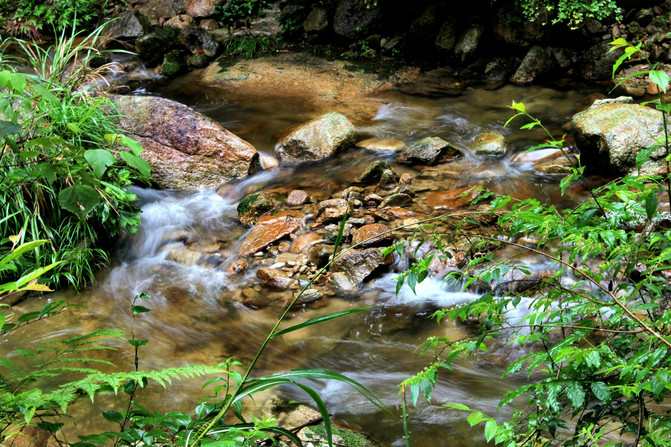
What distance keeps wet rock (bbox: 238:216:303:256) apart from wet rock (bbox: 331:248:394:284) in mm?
845

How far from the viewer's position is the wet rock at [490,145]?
6.73 metres

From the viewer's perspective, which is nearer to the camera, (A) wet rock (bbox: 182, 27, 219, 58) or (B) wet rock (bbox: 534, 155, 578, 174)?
(B) wet rock (bbox: 534, 155, 578, 174)

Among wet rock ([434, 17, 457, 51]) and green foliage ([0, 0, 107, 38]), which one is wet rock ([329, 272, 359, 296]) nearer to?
wet rock ([434, 17, 457, 51])

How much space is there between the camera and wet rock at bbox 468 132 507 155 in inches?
265

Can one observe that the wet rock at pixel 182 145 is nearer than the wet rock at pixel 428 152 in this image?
Yes

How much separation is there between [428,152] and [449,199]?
43.8 inches

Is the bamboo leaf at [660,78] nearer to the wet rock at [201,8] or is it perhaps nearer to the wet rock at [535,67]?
the wet rock at [535,67]

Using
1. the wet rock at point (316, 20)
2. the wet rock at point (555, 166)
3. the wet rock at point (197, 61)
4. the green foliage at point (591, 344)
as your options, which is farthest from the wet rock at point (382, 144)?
the green foliage at point (591, 344)

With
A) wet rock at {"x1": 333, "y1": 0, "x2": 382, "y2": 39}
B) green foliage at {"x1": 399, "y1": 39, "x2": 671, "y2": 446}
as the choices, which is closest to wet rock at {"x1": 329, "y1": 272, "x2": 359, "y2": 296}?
green foliage at {"x1": 399, "y1": 39, "x2": 671, "y2": 446}

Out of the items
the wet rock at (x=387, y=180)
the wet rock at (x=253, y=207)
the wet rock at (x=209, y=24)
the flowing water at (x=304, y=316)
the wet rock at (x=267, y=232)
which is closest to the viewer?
the flowing water at (x=304, y=316)

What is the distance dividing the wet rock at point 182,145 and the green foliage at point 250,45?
450cm

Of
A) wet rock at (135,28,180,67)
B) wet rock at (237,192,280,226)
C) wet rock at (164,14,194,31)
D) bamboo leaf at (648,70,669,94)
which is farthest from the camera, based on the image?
wet rock at (164,14,194,31)

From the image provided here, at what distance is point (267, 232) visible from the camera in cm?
537

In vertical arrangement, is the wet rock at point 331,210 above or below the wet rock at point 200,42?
below
